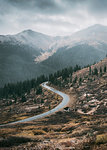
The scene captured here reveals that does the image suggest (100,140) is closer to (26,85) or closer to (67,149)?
(67,149)

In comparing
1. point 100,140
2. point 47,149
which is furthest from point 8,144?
point 100,140

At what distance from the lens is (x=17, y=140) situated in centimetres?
2223

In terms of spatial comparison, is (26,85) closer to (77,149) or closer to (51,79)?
(51,79)

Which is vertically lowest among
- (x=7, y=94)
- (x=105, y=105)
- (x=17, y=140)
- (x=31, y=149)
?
(x=7, y=94)

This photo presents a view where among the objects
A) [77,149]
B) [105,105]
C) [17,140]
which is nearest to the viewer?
[77,149]

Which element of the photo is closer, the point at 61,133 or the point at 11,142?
the point at 11,142

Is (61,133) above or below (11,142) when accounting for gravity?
below

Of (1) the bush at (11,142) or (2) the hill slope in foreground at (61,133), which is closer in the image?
(2) the hill slope in foreground at (61,133)

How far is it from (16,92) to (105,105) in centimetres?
12549

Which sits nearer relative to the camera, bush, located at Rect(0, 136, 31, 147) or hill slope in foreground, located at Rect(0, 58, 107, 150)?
hill slope in foreground, located at Rect(0, 58, 107, 150)

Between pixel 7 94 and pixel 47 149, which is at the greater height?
pixel 47 149

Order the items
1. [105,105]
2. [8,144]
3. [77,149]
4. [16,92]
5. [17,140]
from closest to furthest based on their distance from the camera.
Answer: [77,149]
[8,144]
[17,140]
[105,105]
[16,92]

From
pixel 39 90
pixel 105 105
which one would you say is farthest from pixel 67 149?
pixel 39 90

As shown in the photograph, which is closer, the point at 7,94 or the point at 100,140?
the point at 100,140
